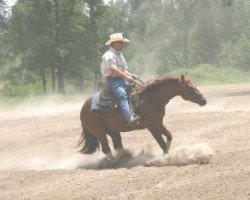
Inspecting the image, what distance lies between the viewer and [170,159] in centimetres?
1030

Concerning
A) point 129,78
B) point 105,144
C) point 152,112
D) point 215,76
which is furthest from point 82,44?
point 152,112

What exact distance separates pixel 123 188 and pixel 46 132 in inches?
358

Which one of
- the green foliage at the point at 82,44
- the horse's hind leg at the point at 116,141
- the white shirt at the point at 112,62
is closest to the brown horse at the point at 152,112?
the horse's hind leg at the point at 116,141

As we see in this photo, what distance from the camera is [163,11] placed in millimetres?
82750

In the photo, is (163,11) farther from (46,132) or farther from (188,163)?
(188,163)

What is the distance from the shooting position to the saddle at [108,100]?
11070 millimetres

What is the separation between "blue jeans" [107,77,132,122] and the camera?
1078 cm

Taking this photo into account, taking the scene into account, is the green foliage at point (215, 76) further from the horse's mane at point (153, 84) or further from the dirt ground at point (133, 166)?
the horse's mane at point (153, 84)

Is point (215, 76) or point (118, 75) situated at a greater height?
point (118, 75)

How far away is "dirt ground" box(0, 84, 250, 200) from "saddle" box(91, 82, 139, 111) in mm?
1117

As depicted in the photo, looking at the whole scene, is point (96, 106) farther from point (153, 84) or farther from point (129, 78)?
point (153, 84)

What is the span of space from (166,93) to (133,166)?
1.47 metres

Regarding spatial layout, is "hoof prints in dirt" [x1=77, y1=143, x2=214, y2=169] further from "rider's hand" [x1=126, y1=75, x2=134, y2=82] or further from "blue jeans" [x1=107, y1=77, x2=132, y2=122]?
"rider's hand" [x1=126, y1=75, x2=134, y2=82]

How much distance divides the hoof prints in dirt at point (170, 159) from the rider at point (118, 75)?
2.57 ft
